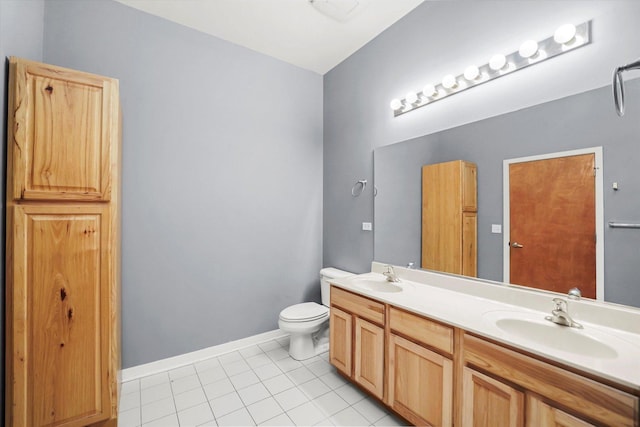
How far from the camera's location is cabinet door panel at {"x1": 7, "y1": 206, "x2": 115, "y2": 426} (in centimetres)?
127

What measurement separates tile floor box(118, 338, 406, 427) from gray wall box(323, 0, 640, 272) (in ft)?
3.43

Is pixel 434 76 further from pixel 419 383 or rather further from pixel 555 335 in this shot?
pixel 419 383

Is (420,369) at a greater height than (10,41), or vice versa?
(10,41)

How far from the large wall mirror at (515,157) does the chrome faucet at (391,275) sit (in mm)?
88

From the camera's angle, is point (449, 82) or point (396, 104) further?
point (396, 104)

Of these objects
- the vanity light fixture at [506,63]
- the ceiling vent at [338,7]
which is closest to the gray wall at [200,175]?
the ceiling vent at [338,7]

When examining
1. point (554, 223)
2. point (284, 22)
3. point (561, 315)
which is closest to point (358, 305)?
point (561, 315)

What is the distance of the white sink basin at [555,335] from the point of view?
109cm

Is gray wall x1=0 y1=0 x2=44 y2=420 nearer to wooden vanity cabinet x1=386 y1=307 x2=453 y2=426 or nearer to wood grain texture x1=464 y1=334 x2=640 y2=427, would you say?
wooden vanity cabinet x1=386 y1=307 x2=453 y2=426

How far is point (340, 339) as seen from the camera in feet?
6.63

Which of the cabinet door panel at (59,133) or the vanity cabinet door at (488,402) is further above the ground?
the cabinet door panel at (59,133)

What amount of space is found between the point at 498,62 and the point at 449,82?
1.00 ft

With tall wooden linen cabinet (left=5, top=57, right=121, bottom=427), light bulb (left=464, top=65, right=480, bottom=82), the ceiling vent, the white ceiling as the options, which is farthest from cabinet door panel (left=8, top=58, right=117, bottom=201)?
light bulb (left=464, top=65, right=480, bottom=82)

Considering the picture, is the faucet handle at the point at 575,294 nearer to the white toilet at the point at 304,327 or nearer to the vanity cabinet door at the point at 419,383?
the vanity cabinet door at the point at 419,383
